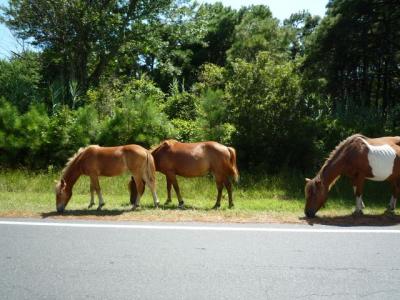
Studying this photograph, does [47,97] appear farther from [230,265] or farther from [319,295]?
[319,295]

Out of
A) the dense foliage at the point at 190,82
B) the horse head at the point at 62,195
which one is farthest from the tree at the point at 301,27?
the horse head at the point at 62,195

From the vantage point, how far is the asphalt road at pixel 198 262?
474 centimetres

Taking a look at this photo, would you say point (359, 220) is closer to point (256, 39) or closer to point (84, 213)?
point (84, 213)

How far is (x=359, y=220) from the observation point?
8828 mm

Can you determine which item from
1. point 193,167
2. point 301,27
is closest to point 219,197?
point 193,167

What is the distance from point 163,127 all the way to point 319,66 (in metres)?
15.8

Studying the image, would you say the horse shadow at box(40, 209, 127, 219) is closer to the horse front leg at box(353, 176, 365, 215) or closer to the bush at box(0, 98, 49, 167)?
the horse front leg at box(353, 176, 365, 215)

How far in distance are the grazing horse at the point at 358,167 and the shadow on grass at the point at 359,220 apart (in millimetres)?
385

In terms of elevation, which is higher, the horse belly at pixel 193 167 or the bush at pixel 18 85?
the bush at pixel 18 85

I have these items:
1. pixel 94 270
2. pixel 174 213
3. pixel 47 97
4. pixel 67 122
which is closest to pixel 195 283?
pixel 94 270

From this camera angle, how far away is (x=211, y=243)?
6.75 m

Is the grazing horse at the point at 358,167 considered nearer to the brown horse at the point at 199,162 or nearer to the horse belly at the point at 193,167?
the brown horse at the point at 199,162

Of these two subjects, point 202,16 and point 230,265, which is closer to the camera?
point 230,265

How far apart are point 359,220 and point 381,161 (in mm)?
1585
